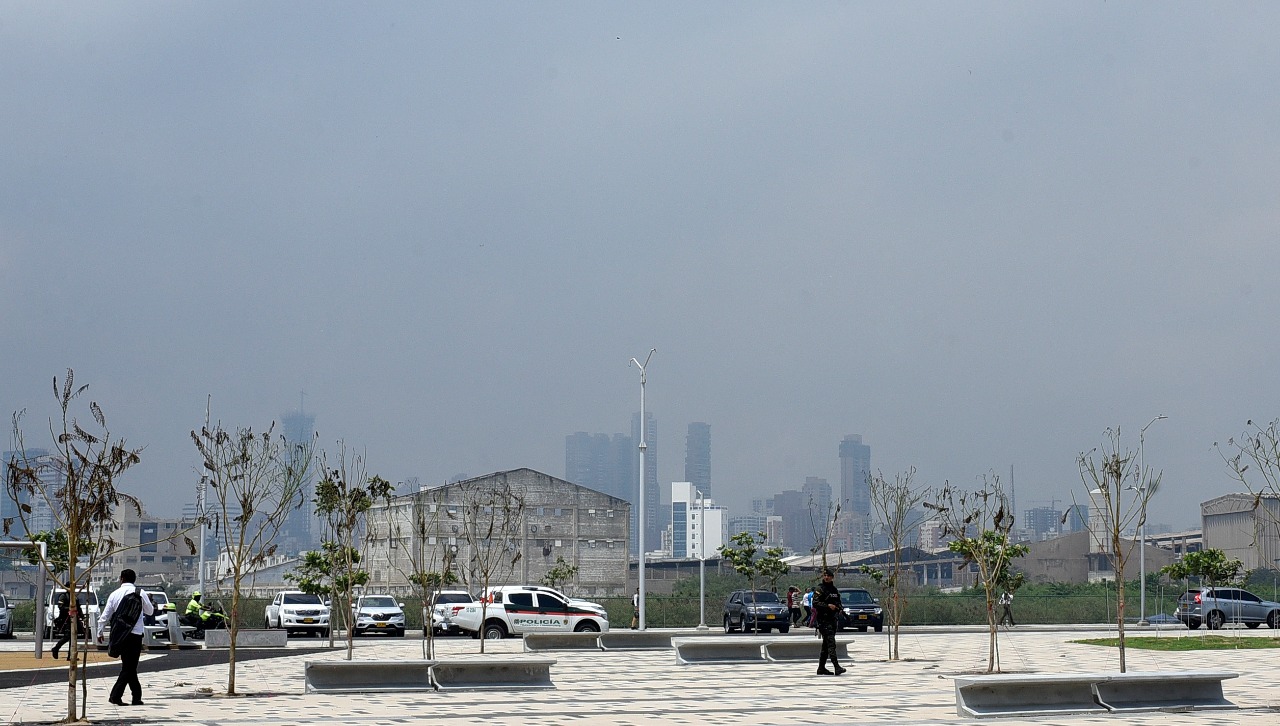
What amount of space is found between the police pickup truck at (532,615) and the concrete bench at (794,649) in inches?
443

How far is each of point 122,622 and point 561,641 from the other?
1566 cm

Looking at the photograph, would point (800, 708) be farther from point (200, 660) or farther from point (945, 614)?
point (945, 614)

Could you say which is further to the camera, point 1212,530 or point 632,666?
point 1212,530

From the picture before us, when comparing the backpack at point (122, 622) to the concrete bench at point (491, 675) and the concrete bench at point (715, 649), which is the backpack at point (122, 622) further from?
the concrete bench at point (715, 649)

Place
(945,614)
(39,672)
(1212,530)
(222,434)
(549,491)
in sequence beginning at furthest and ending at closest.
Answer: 1. (1212,530)
2. (549,491)
3. (945,614)
4. (39,672)
5. (222,434)

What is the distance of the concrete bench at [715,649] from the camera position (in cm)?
2588

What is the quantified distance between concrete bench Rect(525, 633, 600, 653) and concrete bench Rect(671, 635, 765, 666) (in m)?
5.75

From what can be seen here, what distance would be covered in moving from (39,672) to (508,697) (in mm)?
10402

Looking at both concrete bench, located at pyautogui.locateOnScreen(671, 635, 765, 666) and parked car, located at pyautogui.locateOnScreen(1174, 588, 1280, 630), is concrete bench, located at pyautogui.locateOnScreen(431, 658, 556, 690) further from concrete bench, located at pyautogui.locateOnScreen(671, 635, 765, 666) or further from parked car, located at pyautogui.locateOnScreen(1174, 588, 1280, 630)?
parked car, located at pyautogui.locateOnScreen(1174, 588, 1280, 630)

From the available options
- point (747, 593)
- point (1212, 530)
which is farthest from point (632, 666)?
point (1212, 530)

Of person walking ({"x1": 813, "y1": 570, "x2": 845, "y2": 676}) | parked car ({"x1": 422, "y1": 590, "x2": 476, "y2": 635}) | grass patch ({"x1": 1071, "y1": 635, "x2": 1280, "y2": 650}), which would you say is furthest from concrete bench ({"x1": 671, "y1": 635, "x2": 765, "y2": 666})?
parked car ({"x1": 422, "y1": 590, "x2": 476, "y2": 635})

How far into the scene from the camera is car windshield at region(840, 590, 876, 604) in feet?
155

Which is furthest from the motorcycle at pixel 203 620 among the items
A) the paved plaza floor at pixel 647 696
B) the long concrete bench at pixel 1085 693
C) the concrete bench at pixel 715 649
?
the long concrete bench at pixel 1085 693

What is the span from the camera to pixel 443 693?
19.2m
